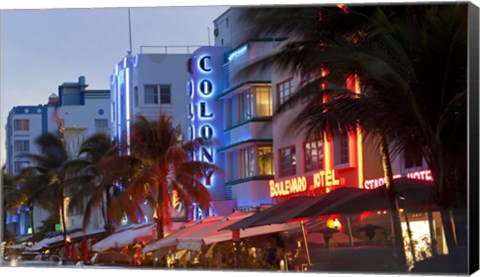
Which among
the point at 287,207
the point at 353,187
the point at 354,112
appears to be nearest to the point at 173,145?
the point at 287,207

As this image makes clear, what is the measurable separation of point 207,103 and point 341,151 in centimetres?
743

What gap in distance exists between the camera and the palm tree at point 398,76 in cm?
2875

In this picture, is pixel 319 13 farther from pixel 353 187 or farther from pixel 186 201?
pixel 186 201

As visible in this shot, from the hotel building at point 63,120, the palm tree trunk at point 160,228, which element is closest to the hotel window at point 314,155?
the hotel building at point 63,120

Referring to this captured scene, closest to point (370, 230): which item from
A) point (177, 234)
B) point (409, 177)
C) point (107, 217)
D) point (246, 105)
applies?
point (409, 177)

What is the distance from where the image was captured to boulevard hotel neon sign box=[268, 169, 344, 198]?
114ft

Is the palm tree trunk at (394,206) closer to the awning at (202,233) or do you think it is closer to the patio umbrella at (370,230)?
the patio umbrella at (370,230)

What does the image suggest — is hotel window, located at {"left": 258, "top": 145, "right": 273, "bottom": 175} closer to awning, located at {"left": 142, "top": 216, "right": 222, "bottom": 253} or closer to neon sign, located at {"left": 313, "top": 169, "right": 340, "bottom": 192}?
awning, located at {"left": 142, "top": 216, "right": 222, "bottom": 253}

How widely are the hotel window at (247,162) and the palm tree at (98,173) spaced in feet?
14.4

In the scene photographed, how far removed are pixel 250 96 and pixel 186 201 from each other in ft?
12.8

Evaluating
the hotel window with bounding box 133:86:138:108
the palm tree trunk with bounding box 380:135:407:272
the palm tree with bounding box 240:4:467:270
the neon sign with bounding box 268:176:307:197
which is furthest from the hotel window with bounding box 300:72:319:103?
the hotel window with bounding box 133:86:138:108

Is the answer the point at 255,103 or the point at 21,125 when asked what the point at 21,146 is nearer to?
the point at 21,125

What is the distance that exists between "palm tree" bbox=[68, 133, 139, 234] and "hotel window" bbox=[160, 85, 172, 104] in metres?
2.34

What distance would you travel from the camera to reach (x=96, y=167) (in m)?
42.3
